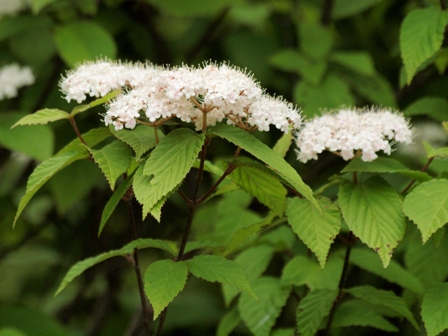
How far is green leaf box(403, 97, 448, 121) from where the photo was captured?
2.22 m

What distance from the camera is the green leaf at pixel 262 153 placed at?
56.1 inches

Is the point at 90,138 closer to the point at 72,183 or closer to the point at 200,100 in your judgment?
the point at 200,100

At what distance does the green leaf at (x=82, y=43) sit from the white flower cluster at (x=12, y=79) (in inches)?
7.0

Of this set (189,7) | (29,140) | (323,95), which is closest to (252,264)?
(323,95)

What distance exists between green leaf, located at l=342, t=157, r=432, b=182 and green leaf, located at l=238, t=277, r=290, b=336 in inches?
20.8

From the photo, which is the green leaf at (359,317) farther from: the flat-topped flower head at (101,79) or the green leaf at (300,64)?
the green leaf at (300,64)

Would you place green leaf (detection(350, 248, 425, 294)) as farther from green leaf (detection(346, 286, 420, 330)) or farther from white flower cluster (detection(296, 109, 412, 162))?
white flower cluster (detection(296, 109, 412, 162))

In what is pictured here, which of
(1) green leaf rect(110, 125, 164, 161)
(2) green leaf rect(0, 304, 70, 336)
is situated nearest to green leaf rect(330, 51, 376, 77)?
(1) green leaf rect(110, 125, 164, 161)

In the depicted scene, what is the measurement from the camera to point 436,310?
168cm

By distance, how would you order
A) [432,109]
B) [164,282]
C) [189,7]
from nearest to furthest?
[164,282], [432,109], [189,7]

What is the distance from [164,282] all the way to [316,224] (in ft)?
1.32

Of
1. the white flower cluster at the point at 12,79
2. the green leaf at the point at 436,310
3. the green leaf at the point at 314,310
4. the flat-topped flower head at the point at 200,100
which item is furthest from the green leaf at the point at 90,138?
the white flower cluster at the point at 12,79

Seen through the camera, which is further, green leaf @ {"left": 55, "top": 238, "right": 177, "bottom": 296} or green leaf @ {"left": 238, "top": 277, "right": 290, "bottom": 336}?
green leaf @ {"left": 238, "top": 277, "right": 290, "bottom": 336}

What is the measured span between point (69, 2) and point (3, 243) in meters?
1.67
